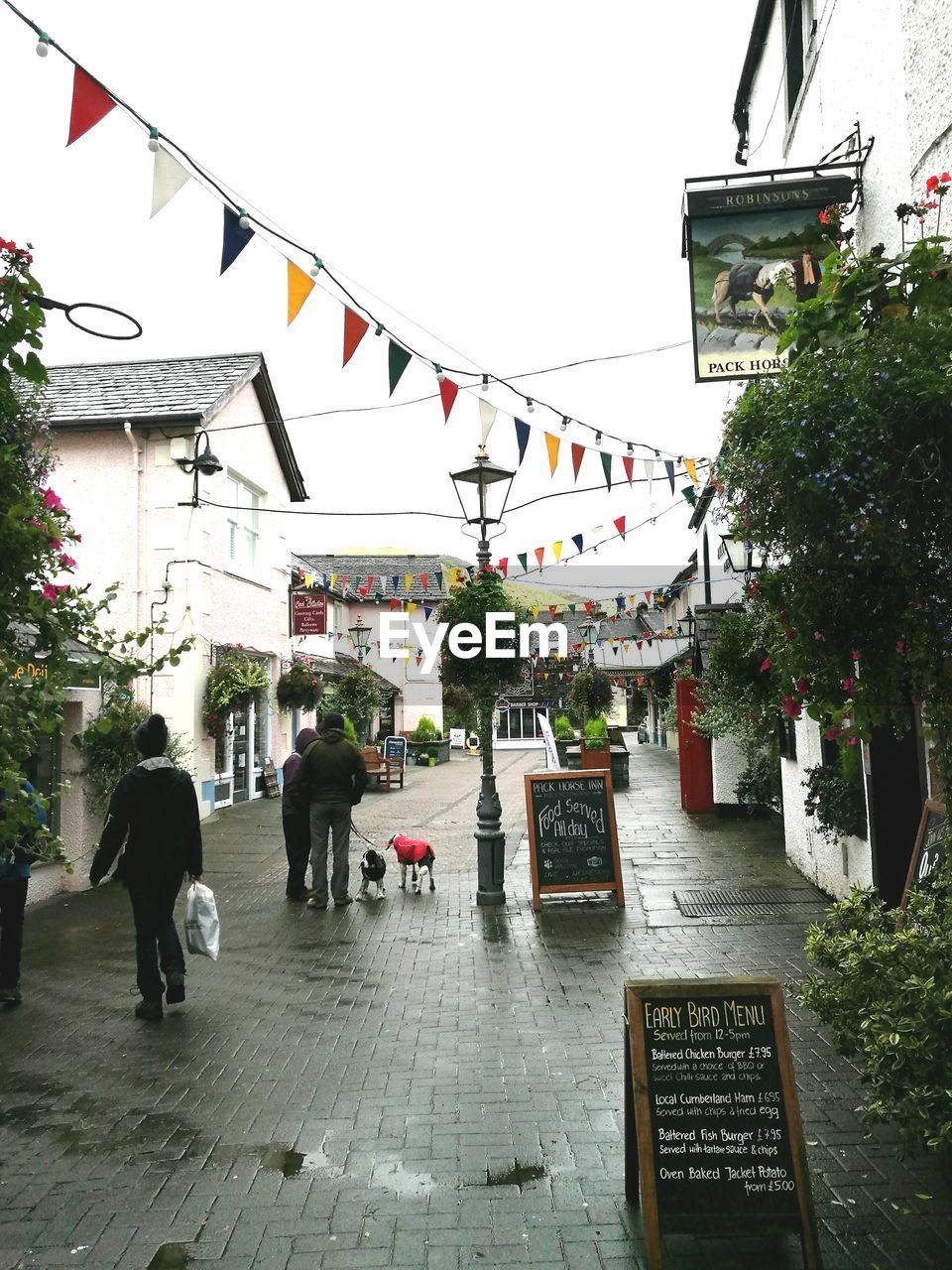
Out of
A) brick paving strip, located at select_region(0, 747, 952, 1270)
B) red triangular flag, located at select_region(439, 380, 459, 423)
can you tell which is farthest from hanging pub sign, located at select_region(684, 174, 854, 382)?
brick paving strip, located at select_region(0, 747, 952, 1270)

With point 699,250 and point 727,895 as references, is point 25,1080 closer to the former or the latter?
point 727,895

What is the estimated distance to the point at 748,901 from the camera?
8.92 meters

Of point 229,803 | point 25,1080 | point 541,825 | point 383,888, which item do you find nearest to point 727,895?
point 541,825

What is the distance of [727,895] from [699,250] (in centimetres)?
586

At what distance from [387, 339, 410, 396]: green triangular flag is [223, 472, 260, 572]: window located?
9.73m

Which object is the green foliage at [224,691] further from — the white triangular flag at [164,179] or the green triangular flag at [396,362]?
the white triangular flag at [164,179]

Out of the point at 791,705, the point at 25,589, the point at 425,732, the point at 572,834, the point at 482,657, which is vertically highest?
the point at 482,657

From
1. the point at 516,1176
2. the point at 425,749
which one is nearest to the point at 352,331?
the point at 516,1176

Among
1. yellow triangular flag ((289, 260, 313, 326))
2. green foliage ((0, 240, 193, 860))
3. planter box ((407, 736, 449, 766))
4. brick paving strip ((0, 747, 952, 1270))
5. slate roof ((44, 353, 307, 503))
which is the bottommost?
brick paving strip ((0, 747, 952, 1270))

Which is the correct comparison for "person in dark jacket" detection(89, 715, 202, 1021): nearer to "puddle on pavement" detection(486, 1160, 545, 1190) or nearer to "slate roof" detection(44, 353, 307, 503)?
"puddle on pavement" detection(486, 1160, 545, 1190)

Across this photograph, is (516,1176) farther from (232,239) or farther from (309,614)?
(309,614)

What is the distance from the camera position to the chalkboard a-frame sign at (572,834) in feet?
29.2

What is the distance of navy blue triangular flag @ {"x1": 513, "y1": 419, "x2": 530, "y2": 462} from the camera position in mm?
9438

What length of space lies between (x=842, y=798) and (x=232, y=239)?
20.2 feet
